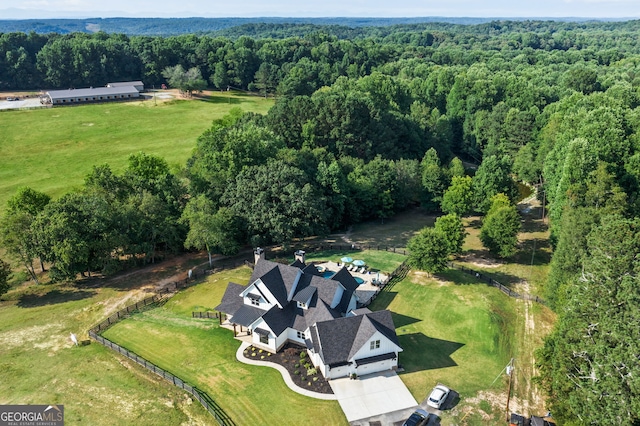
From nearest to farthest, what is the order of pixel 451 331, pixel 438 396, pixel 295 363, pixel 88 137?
pixel 438 396 < pixel 295 363 < pixel 451 331 < pixel 88 137

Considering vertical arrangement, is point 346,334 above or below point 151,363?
above

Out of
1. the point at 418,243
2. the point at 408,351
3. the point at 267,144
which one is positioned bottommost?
the point at 408,351

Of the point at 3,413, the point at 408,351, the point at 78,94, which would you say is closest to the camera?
the point at 3,413

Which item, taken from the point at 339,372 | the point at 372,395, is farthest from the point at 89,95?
the point at 372,395

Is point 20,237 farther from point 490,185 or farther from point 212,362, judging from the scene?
point 490,185

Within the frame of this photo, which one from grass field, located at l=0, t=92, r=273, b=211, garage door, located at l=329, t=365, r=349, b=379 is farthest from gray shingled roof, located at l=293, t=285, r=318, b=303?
grass field, located at l=0, t=92, r=273, b=211

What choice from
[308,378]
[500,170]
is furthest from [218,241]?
[500,170]

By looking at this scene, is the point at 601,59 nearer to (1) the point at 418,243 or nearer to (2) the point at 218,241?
(1) the point at 418,243
